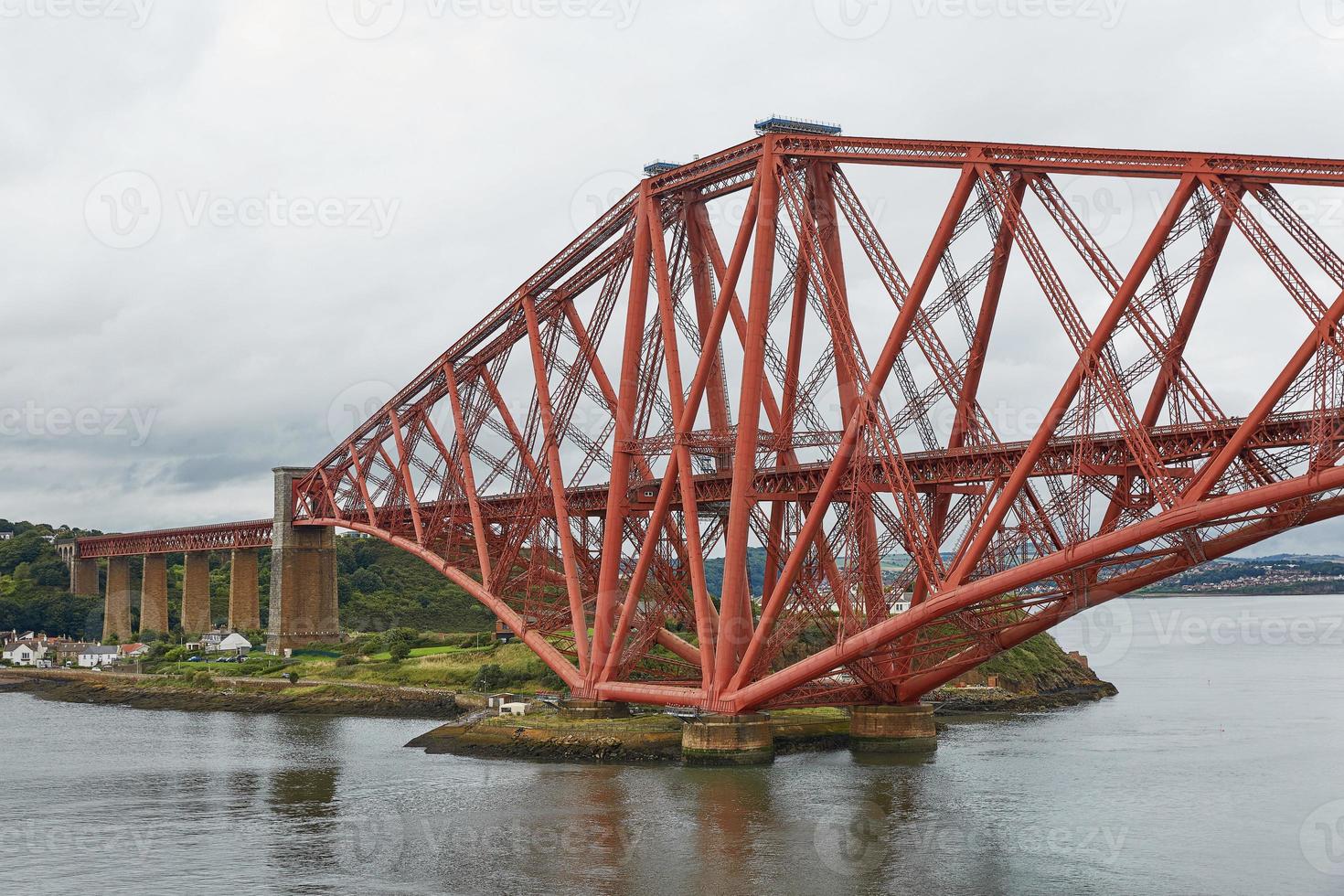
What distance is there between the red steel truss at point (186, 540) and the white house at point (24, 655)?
15.0 metres

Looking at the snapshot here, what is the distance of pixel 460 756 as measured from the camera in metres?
65.8

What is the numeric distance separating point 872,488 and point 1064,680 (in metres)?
55.8

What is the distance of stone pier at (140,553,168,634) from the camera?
15062 centimetres

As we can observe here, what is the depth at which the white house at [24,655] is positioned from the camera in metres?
139

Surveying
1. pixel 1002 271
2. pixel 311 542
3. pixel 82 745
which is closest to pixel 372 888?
pixel 1002 271

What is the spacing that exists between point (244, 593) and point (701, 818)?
104m

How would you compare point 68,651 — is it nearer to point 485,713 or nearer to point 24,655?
point 24,655

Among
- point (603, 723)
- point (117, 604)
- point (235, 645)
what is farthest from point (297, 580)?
point (603, 723)

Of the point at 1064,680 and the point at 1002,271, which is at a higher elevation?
the point at 1002,271

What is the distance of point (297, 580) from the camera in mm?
124688

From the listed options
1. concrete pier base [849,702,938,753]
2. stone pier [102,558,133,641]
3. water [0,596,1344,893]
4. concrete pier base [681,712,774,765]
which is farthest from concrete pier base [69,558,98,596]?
concrete pier base [681,712,774,765]

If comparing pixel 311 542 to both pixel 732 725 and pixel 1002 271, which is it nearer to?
pixel 732 725

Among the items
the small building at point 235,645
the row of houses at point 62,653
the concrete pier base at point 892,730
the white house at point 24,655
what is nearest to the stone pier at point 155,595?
the row of houses at point 62,653

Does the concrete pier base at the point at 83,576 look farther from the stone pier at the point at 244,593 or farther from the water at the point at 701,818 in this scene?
the water at the point at 701,818
